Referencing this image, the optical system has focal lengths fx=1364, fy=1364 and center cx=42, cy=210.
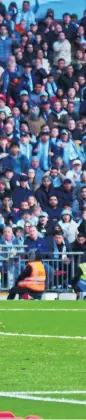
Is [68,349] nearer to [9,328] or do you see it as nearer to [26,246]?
[9,328]

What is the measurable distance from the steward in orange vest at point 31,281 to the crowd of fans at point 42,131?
78 cm

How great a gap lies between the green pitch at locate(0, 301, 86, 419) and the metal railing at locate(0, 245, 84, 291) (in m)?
4.65

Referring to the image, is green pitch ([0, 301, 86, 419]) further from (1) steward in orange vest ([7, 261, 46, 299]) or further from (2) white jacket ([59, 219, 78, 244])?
(2) white jacket ([59, 219, 78, 244])

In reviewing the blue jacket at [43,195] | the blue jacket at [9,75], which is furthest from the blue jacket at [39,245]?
the blue jacket at [9,75]

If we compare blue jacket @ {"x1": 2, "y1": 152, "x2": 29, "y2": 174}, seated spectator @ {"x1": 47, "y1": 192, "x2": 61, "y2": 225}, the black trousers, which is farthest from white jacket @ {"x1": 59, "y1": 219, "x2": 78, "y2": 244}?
blue jacket @ {"x1": 2, "y1": 152, "x2": 29, "y2": 174}

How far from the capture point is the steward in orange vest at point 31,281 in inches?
774

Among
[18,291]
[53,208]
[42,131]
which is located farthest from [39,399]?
[42,131]

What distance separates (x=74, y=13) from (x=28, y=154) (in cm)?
477

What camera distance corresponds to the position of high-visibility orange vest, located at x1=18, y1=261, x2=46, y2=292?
19.7m

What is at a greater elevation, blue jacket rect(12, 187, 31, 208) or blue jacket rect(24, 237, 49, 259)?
blue jacket rect(12, 187, 31, 208)

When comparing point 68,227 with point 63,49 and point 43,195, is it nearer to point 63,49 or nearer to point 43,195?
point 43,195

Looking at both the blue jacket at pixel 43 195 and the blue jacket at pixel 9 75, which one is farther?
the blue jacket at pixel 9 75

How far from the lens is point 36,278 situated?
20.0m

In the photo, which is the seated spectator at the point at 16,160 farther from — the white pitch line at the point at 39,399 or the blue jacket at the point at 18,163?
the white pitch line at the point at 39,399
